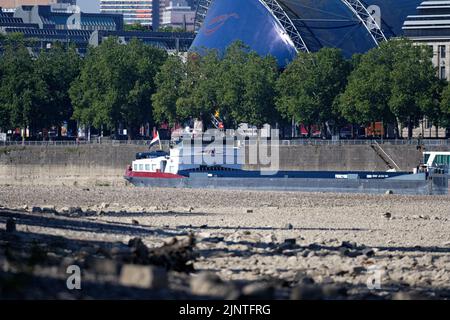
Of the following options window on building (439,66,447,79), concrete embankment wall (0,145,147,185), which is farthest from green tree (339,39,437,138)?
window on building (439,66,447,79)

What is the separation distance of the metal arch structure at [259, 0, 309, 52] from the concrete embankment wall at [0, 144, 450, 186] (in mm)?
28767

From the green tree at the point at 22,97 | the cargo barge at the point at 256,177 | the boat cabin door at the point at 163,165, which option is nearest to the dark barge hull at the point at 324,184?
the cargo barge at the point at 256,177

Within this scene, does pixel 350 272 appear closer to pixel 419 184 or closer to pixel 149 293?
pixel 149 293

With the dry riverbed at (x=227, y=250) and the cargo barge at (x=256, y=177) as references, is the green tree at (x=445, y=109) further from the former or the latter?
the dry riverbed at (x=227, y=250)

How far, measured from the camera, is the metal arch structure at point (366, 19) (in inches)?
4985

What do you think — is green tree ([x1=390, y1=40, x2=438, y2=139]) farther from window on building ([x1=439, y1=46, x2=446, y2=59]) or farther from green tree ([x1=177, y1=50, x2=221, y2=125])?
window on building ([x1=439, y1=46, x2=446, y2=59])

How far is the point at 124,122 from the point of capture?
113 meters

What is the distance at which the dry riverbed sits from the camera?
18.3m

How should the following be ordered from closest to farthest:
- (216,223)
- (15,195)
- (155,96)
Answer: (216,223)
(15,195)
(155,96)

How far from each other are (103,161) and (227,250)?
67239 mm

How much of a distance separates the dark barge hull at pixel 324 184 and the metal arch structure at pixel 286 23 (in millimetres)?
44564

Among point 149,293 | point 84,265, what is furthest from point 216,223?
point 149,293

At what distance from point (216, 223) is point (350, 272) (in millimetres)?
16433

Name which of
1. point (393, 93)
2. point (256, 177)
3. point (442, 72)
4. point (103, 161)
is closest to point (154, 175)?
point (256, 177)
